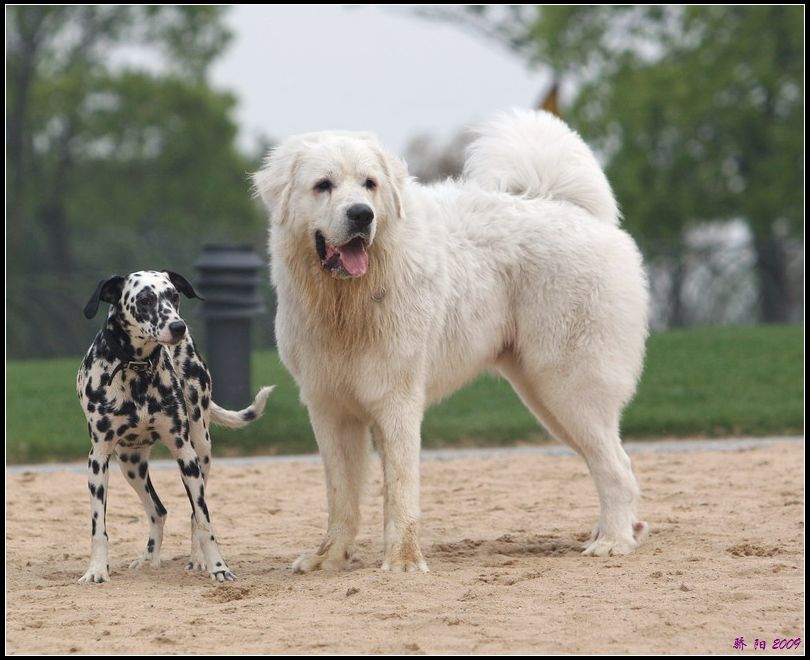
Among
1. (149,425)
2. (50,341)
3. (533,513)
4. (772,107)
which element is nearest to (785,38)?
(772,107)

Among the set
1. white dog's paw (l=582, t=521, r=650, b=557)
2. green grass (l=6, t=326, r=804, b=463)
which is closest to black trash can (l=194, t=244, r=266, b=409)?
green grass (l=6, t=326, r=804, b=463)

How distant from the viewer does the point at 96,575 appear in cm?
698

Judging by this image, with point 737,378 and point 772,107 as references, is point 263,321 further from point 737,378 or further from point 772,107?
point 772,107

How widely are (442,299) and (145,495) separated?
6.65ft

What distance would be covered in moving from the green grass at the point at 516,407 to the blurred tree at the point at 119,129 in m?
19.7

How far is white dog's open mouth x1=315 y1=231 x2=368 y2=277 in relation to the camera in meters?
6.95

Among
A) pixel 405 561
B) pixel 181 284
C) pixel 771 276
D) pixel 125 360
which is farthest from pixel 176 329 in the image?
pixel 771 276

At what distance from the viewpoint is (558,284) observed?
793cm

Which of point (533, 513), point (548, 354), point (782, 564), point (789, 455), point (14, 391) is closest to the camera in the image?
point (782, 564)

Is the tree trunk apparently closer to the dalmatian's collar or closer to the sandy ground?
the sandy ground

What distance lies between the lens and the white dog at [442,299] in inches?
278

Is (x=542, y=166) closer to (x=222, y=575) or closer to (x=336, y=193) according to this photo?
(x=336, y=193)

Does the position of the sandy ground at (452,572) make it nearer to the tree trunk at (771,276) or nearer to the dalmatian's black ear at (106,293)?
the dalmatian's black ear at (106,293)

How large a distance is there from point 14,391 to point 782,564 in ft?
33.3
